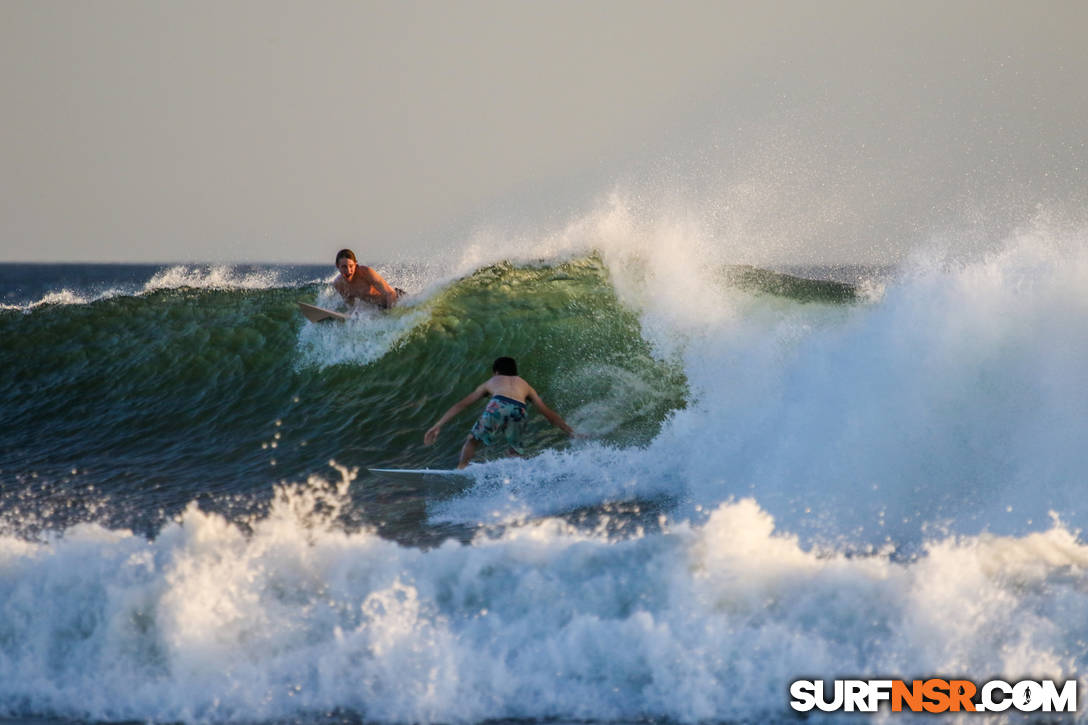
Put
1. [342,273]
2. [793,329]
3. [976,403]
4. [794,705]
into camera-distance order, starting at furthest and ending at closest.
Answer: [342,273]
[793,329]
[976,403]
[794,705]

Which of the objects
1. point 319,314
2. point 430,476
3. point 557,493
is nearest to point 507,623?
point 557,493

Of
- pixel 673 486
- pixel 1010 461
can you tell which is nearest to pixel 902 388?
pixel 1010 461

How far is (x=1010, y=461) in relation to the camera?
6793mm

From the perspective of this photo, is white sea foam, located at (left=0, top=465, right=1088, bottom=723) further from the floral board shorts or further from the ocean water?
the floral board shorts

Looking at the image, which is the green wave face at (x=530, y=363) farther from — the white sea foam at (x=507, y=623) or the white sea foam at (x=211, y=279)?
the white sea foam at (x=211, y=279)

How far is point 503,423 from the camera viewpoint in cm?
779

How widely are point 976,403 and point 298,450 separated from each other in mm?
6309

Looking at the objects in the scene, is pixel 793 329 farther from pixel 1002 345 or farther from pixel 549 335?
pixel 549 335

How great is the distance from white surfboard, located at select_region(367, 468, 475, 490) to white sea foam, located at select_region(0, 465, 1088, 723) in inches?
105

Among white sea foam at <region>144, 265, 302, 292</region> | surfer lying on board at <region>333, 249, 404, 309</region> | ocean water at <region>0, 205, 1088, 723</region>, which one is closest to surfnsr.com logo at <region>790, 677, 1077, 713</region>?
ocean water at <region>0, 205, 1088, 723</region>

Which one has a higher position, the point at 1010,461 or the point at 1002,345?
the point at 1002,345

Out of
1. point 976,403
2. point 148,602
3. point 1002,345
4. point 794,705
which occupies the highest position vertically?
point 1002,345

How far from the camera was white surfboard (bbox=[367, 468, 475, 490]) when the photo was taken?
24.7ft

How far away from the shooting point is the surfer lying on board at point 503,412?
25.5ft
